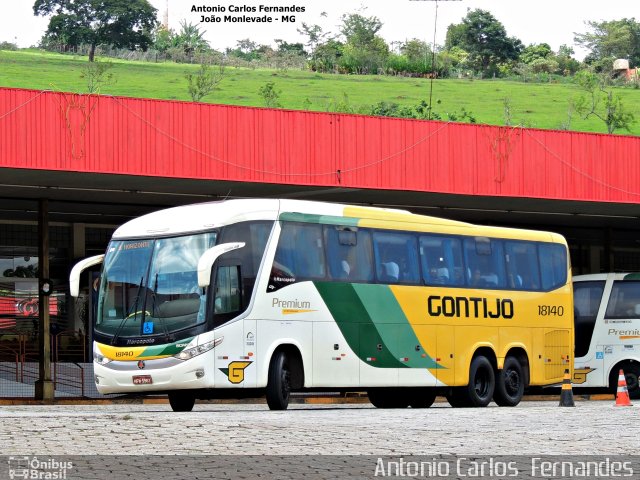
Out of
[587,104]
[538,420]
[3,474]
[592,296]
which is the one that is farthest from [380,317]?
[587,104]

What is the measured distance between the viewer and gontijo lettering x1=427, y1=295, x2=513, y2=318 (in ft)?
78.0

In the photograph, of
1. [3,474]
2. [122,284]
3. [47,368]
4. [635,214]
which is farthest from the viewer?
[635,214]

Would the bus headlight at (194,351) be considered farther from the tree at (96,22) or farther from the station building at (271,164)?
the tree at (96,22)

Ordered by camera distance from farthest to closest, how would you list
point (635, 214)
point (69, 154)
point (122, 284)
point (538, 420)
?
1. point (635, 214)
2. point (69, 154)
3. point (122, 284)
4. point (538, 420)

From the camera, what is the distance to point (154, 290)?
65.7 ft

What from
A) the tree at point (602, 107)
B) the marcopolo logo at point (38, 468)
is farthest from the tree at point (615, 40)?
the marcopolo logo at point (38, 468)

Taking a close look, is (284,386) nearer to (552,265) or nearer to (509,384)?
(509,384)

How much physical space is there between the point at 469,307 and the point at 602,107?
298ft

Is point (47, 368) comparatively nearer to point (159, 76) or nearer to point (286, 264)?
point (286, 264)

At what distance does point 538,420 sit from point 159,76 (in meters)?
96.8

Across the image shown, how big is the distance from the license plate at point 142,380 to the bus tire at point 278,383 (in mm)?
1841

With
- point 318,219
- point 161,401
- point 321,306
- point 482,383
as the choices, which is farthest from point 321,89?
point 321,306

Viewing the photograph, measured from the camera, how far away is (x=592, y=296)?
3067 cm

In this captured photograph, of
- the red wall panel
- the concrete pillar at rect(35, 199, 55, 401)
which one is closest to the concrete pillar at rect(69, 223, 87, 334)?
the concrete pillar at rect(35, 199, 55, 401)
